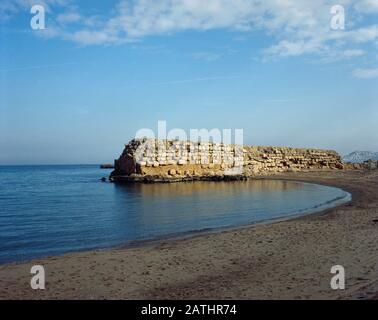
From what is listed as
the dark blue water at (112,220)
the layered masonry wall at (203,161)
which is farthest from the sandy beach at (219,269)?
the layered masonry wall at (203,161)

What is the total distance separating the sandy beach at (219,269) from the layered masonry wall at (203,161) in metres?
36.8

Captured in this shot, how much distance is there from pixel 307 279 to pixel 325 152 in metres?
71.9

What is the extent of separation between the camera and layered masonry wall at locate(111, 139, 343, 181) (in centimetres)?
5112

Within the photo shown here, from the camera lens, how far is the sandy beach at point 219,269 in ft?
24.5

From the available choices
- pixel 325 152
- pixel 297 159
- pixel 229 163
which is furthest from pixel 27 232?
pixel 325 152

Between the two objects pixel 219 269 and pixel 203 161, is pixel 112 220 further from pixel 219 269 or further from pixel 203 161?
pixel 203 161

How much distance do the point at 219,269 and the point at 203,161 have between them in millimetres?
47877

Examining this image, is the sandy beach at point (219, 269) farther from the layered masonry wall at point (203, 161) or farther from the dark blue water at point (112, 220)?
the layered masonry wall at point (203, 161)

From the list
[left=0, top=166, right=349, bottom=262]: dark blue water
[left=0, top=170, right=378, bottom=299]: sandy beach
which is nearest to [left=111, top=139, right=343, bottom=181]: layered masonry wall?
[left=0, top=166, right=349, bottom=262]: dark blue water

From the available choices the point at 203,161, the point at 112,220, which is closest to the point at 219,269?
the point at 112,220

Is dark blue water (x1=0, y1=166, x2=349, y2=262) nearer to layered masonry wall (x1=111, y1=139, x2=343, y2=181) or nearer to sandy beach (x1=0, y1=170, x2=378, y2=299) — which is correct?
sandy beach (x1=0, y1=170, x2=378, y2=299)

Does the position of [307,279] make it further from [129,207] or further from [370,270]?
[129,207]

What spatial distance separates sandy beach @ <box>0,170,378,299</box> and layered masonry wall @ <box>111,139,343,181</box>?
36.8 meters
